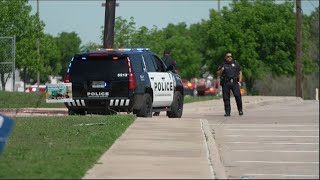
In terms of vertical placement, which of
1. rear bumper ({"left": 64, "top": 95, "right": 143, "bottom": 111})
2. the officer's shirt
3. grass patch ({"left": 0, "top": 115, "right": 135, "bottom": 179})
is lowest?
grass patch ({"left": 0, "top": 115, "right": 135, "bottom": 179})

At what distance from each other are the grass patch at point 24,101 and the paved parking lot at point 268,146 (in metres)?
7.39

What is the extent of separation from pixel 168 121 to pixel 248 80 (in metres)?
34.6

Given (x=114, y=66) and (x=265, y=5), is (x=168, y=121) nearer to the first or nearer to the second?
(x=114, y=66)

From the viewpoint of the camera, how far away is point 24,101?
2705 cm

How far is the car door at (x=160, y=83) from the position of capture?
20987mm

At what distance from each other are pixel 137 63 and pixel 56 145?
23.8 ft

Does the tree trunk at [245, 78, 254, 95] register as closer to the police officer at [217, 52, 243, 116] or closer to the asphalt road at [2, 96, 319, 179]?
the asphalt road at [2, 96, 319, 179]

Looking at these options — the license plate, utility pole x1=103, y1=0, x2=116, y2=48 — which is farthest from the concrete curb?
utility pole x1=103, y1=0, x2=116, y2=48

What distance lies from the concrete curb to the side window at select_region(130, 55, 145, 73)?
381cm

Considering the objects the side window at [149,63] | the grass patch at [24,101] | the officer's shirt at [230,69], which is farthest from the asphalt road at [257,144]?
the grass patch at [24,101]

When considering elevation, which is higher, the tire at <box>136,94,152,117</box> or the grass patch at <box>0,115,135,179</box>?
the tire at <box>136,94,152,117</box>

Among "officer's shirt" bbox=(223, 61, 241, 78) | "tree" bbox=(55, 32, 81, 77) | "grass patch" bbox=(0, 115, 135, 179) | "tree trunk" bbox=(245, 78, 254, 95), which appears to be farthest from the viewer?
"tree" bbox=(55, 32, 81, 77)

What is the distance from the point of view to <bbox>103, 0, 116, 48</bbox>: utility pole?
27.0 meters

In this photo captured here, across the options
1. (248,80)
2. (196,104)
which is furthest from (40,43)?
(196,104)
